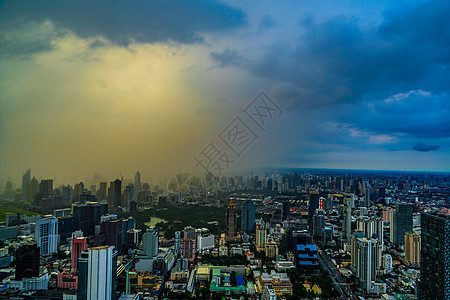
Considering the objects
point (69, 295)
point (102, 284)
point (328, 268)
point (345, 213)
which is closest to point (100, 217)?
point (69, 295)

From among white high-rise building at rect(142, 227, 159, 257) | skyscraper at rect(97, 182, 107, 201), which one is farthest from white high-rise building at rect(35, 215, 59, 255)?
white high-rise building at rect(142, 227, 159, 257)

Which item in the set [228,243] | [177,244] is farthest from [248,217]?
[177,244]

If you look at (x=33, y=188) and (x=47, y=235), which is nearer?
(x=33, y=188)

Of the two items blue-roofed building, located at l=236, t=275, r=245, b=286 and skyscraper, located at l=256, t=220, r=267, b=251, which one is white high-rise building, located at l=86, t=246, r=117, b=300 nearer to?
blue-roofed building, located at l=236, t=275, r=245, b=286

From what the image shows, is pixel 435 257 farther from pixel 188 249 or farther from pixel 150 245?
pixel 150 245

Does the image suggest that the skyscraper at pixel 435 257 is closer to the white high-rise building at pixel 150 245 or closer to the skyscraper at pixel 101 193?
the white high-rise building at pixel 150 245

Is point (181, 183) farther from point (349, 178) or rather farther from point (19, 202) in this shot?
point (349, 178)

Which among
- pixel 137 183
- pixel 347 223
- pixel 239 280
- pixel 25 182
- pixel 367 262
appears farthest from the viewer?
pixel 347 223
